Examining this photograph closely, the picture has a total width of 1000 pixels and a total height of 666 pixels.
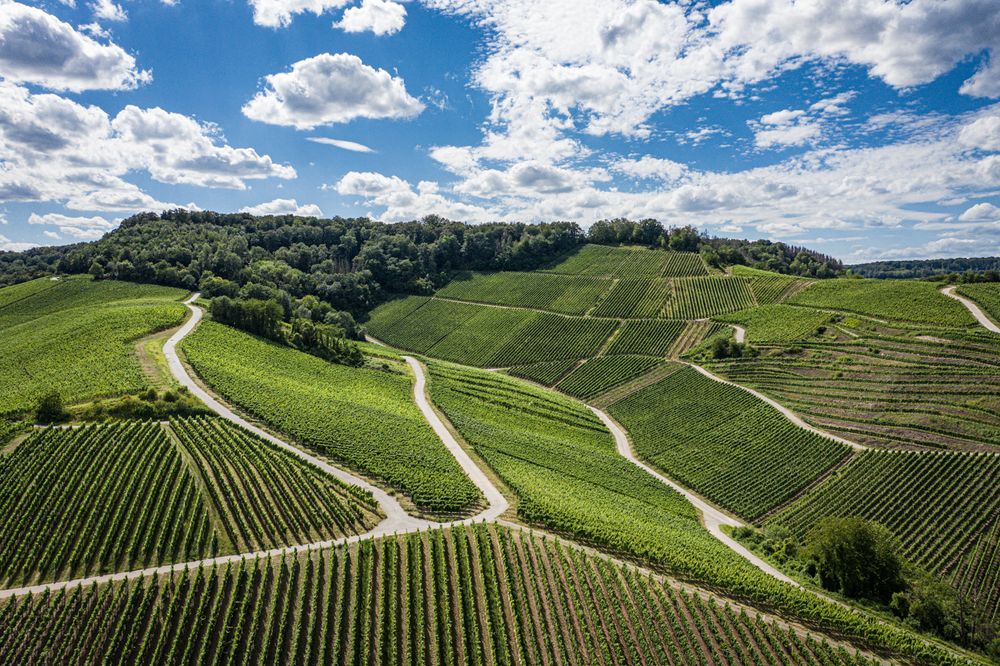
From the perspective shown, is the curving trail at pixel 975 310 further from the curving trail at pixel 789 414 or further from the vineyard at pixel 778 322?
the curving trail at pixel 789 414

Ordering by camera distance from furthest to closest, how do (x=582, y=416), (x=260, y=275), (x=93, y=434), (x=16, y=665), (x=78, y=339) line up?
(x=260, y=275)
(x=582, y=416)
(x=78, y=339)
(x=93, y=434)
(x=16, y=665)

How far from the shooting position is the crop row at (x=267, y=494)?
3638 centimetres

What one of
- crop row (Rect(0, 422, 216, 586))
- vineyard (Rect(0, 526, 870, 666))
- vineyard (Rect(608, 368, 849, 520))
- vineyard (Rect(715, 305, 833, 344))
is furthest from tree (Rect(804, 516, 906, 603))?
vineyard (Rect(715, 305, 833, 344))

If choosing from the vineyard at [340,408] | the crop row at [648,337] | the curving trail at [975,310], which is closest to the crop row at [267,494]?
the vineyard at [340,408]

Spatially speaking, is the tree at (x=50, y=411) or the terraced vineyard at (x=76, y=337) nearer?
the tree at (x=50, y=411)

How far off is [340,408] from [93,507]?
26771 millimetres

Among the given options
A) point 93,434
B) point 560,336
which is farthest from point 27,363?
point 560,336

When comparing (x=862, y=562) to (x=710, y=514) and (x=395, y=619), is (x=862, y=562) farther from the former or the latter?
(x=395, y=619)

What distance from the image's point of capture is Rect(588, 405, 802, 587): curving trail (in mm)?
43000

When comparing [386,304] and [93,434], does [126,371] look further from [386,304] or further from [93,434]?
[386,304]

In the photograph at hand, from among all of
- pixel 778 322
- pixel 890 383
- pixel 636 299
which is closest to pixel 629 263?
pixel 636 299

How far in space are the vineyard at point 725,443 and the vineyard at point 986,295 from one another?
45.2 metres

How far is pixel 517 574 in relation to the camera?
33.2 meters

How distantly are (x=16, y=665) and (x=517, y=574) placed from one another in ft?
85.5
